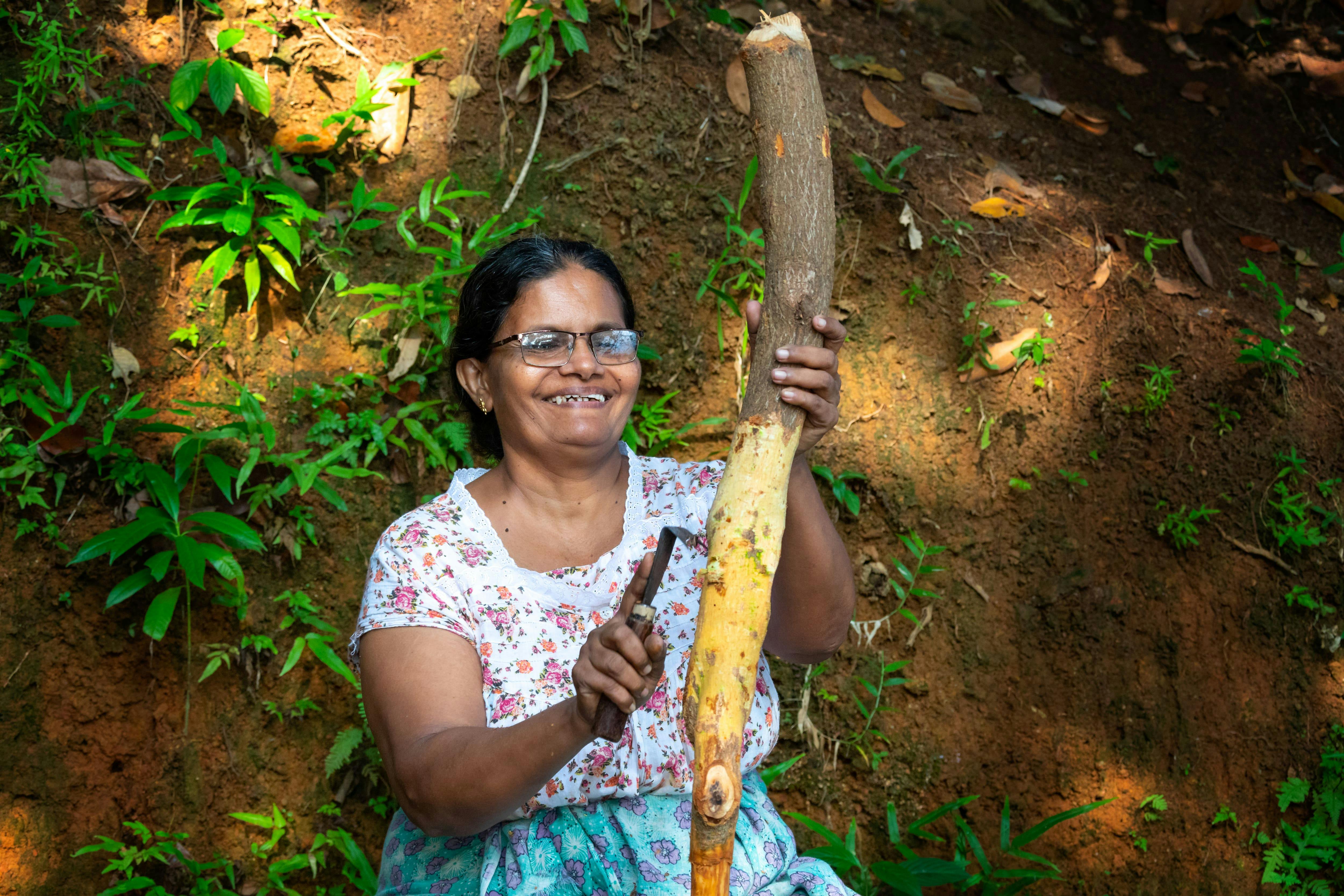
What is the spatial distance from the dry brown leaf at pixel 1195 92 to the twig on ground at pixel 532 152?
3333 millimetres

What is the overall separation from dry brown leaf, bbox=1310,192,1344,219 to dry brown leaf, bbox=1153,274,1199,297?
3.78 ft

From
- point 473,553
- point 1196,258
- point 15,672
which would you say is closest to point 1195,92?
point 1196,258

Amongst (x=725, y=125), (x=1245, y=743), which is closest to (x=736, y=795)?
(x=1245, y=743)

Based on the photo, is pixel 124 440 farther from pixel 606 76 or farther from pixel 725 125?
pixel 725 125

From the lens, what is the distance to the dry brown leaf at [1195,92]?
5.05 m

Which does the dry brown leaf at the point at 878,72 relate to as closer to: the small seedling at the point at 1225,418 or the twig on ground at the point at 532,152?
the twig on ground at the point at 532,152

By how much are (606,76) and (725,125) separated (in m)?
0.53

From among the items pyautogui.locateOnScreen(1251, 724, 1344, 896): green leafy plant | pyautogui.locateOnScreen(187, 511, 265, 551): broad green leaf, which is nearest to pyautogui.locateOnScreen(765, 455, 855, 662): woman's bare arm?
pyautogui.locateOnScreen(187, 511, 265, 551): broad green leaf

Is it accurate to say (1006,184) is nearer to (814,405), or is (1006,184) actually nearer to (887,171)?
(887,171)

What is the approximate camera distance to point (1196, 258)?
4.20 meters

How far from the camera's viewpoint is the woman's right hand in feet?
4.90

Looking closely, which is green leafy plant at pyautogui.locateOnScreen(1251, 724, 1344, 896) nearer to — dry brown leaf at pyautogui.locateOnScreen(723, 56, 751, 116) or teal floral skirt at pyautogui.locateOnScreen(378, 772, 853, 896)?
teal floral skirt at pyautogui.locateOnScreen(378, 772, 853, 896)

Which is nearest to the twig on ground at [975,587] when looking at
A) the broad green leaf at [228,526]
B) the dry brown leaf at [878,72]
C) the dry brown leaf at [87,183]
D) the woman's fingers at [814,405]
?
the woman's fingers at [814,405]

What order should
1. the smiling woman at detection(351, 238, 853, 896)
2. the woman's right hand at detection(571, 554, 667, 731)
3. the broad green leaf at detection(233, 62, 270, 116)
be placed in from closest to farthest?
the woman's right hand at detection(571, 554, 667, 731)
the smiling woman at detection(351, 238, 853, 896)
the broad green leaf at detection(233, 62, 270, 116)
